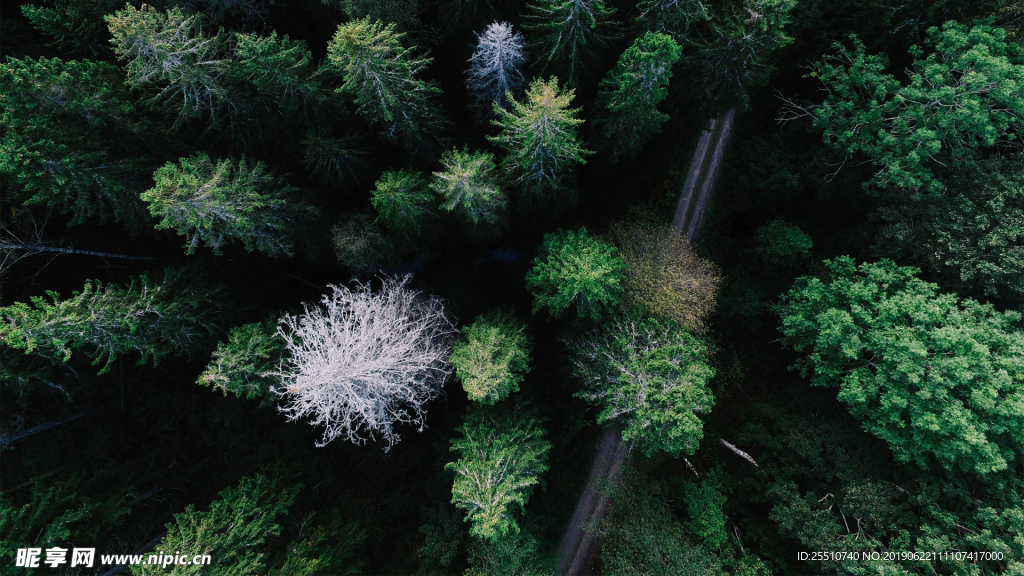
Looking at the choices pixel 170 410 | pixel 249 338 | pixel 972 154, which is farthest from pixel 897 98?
pixel 170 410

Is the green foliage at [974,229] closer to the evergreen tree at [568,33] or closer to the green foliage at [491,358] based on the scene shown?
the evergreen tree at [568,33]

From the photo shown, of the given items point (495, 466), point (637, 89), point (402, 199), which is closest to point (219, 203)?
point (402, 199)

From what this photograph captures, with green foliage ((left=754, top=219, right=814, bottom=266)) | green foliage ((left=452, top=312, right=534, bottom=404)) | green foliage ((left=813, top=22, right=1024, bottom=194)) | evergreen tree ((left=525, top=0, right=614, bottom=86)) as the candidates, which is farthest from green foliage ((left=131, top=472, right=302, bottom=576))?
green foliage ((left=813, top=22, right=1024, bottom=194))

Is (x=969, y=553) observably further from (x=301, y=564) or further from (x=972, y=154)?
(x=301, y=564)

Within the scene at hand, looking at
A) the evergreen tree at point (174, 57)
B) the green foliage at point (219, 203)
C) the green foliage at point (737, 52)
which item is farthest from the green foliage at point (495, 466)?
the evergreen tree at point (174, 57)

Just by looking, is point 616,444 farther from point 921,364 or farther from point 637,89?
point 637,89
